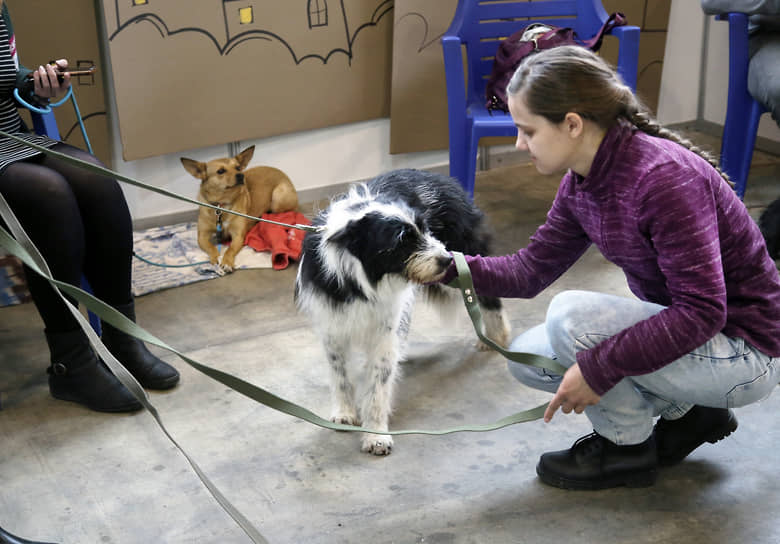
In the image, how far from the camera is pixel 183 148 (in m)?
3.22

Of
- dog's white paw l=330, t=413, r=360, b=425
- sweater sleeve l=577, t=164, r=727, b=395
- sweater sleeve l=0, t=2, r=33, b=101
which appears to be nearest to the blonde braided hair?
sweater sleeve l=577, t=164, r=727, b=395

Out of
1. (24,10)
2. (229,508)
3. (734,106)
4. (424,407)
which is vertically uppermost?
(24,10)

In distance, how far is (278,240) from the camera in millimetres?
3131

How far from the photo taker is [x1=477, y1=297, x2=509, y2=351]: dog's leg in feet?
7.98

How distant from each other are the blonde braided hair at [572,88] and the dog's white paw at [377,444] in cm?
92

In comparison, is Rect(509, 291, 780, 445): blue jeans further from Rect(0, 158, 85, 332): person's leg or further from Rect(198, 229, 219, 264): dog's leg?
Rect(198, 229, 219, 264): dog's leg

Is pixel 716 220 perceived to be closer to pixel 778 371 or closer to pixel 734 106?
pixel 778 371

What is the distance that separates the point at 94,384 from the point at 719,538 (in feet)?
5.21

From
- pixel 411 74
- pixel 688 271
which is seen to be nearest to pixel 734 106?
pixel 411 74

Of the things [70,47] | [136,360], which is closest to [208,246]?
[70,47]

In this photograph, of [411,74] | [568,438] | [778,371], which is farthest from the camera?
[411,74]

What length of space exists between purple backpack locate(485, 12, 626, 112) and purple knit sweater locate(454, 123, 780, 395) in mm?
1416

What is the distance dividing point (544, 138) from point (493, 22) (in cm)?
197

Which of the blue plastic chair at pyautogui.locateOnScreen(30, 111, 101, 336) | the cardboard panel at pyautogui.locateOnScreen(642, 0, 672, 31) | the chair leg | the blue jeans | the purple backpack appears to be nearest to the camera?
the blue jeans
